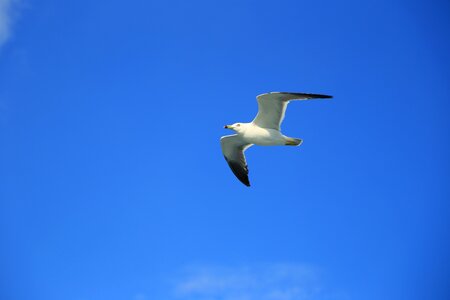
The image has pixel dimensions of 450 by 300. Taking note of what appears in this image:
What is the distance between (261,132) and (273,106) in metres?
0.87

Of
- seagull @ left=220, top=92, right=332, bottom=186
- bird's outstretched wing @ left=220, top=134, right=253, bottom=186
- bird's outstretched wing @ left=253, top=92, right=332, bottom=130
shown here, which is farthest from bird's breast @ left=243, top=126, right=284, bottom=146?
bird's outstretched wing @ left=220, top=134, right=253, bottom=186

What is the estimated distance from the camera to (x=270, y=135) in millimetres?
12453

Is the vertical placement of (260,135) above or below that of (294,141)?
above

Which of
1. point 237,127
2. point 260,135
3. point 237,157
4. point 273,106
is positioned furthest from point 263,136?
point 237,157

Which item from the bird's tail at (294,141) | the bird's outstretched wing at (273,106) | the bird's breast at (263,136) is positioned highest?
the bird's outstretched wing at (273,106)

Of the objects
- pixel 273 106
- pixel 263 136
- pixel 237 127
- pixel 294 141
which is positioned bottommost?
pixel 294 141

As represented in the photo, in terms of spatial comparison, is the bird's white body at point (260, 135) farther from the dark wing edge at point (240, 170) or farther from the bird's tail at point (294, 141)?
the dark wing edge at point (240, 170)

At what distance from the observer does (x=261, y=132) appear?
12586 millimetres

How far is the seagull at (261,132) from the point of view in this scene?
11.8 meters

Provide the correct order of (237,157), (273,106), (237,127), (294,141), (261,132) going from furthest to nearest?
(237,157), (237,127), (261,132), (294,141), (273,106)

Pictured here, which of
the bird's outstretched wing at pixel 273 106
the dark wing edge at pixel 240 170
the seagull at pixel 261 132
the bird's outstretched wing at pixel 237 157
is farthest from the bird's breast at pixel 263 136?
the dark wing edge at pixel 240 170

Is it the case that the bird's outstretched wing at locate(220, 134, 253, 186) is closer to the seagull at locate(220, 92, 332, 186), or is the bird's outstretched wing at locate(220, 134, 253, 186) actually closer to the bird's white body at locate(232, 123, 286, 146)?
the seagull at locate(220, 92, 332, 186)

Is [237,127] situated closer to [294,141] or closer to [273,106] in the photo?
[273,106]

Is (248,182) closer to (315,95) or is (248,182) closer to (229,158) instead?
(229,158)
